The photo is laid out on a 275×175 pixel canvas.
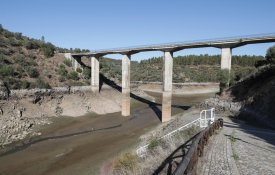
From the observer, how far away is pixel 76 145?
31.3m

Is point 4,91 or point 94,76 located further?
point 94,76

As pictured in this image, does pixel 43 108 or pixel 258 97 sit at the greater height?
pixel 258 97

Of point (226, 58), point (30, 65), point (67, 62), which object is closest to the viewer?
point (226, 58)

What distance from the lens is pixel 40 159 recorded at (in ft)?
85.5

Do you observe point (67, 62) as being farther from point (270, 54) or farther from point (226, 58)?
point (270, 54)

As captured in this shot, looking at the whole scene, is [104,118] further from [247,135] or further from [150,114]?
[247,135]

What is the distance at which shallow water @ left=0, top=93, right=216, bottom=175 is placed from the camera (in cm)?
2388

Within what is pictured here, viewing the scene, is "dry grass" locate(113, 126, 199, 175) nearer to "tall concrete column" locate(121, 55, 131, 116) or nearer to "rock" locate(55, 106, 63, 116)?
"rock" locate(55, 106, 63, 116)

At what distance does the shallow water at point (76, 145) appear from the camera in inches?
940

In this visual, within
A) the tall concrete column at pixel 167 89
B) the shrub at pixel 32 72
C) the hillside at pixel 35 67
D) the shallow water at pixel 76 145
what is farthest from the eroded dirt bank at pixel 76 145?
the shrub at pixel 32 72

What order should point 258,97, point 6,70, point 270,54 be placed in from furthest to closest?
point 270,54, point 6,70, point 258,97

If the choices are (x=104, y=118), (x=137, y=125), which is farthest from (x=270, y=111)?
(x=104, y=118)

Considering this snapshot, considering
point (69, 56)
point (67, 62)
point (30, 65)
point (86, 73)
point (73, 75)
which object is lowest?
point (73, 75)

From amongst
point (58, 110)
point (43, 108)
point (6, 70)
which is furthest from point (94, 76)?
point (6, 70)
